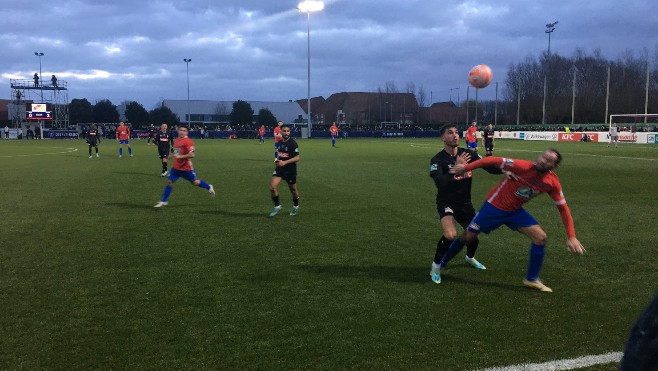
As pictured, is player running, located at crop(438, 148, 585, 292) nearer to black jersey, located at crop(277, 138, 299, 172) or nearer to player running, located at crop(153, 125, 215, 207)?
black jersey, located at crop(277, 138, 299, 172)

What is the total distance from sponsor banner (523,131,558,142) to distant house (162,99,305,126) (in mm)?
53695

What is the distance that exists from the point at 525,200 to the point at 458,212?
972 millimetres

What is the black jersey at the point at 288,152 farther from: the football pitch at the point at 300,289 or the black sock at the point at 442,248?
the black sock at the point at 442,248

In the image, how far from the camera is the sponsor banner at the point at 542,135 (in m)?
55.2

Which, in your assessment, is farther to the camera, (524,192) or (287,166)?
(287,166)

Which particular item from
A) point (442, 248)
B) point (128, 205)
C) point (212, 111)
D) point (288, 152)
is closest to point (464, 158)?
point (442, 248)

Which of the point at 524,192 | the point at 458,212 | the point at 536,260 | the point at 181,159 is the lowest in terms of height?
the point at 536,260

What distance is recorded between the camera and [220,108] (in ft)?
329

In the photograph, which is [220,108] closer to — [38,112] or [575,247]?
[38,112]

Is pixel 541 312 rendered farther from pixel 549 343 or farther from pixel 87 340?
pixel 87 340

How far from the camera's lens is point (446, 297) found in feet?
19.0

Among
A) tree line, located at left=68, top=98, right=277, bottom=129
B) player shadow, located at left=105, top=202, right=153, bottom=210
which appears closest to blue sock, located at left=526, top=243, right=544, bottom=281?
player shadow, located at left=105, top=202, right=153, bottom=210

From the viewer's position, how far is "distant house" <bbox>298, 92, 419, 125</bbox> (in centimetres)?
11194

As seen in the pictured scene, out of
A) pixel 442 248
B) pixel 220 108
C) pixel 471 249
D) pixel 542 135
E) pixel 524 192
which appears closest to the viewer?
pixel 524 192
